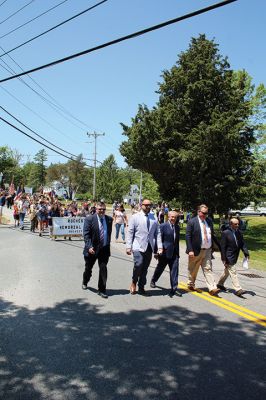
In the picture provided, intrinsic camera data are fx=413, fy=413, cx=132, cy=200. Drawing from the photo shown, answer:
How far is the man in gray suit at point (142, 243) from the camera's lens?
26.6ft

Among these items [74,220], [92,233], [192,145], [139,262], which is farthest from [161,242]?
[192,145]

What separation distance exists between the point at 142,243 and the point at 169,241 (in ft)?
1.94

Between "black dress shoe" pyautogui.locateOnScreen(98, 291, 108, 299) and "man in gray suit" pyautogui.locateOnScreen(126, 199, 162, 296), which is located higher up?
"man in gray suit" pyautogui.locateOnScreen(126, 199, 162, 296)

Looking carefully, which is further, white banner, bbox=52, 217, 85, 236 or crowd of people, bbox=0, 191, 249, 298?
white banner, bbox=52, 217, 85, 236

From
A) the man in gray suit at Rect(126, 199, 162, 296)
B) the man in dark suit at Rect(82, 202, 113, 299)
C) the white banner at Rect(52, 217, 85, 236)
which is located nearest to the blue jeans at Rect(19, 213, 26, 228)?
the white banner at Rect(52, 217, 85, 236)

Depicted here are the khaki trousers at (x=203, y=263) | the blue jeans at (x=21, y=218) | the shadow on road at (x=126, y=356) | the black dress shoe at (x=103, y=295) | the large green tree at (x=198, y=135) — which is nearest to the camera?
the shadow on road at (x=126, y=356)

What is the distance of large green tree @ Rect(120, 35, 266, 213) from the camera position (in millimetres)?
21172

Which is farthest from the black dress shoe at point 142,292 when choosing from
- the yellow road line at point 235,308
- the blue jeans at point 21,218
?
the blue jeans at point 21,218

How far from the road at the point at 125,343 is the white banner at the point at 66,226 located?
942 centimetres

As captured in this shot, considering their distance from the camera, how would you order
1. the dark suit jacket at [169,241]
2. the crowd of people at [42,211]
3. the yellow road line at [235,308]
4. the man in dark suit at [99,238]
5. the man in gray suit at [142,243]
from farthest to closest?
1. the crowd of people at [42,211]
2. the dark suit jacket at [169,241]
3. the man in gray suit at [142,243]
4. the man in dark suit at [99,238]
5. the yellow road line at [235,308]

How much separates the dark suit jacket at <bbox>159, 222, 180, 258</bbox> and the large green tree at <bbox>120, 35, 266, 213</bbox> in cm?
1293

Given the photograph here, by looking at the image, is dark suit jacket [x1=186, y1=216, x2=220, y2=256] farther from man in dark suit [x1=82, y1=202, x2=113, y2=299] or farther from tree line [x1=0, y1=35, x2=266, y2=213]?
tree line [x1=0, y1=35, x2=266, y2=213]

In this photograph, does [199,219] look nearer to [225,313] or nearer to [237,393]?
[225,313]

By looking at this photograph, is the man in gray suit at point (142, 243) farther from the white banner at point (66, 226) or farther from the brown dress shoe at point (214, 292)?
the white banner at point (66, 226)
